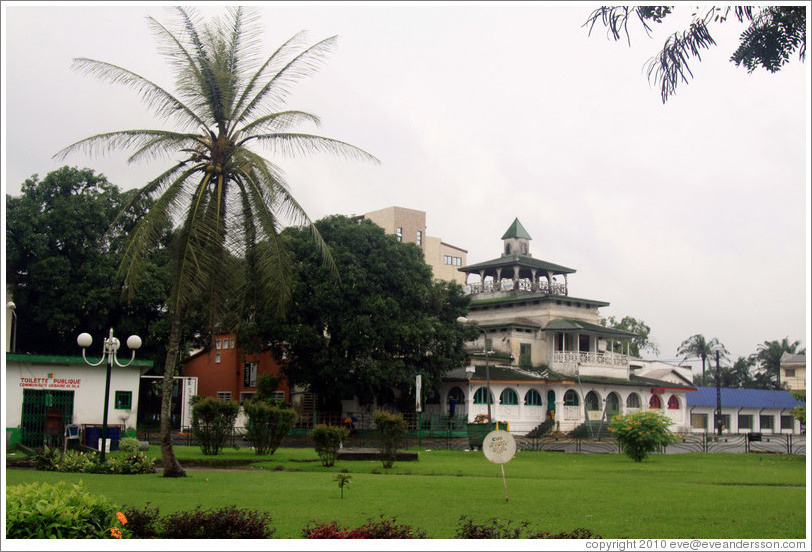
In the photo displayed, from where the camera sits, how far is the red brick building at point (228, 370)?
49500 mm

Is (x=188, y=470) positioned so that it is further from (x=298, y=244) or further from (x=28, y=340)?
(x=28, y=340)

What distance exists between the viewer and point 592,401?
50406 mm

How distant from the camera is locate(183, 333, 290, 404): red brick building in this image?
49.5 metres

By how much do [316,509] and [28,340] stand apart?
36.8m

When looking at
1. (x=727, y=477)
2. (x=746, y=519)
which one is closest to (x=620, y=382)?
(x=727, y=477)

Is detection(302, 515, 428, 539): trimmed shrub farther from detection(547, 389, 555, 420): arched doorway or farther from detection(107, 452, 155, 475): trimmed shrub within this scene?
detection(547, 389, 555, 420): arched doorway

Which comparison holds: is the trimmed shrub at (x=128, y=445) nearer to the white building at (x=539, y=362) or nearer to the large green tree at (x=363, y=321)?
the large green tree at (x=363, y=321)

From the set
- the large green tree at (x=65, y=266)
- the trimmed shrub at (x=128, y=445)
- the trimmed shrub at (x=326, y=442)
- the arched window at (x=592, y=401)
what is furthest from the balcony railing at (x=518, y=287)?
the trimmed shrub at (x=128, y=445)

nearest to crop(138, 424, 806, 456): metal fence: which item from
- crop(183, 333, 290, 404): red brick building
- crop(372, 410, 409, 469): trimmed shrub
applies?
crop(183, 333, 290, 404): red brick building

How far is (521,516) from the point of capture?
12.8 metres

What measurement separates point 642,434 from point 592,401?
2342cm

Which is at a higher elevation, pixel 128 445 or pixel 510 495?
pixel 128 445

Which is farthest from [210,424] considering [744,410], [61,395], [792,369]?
[792,369]

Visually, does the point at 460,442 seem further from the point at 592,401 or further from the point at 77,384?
the point at 77,384
